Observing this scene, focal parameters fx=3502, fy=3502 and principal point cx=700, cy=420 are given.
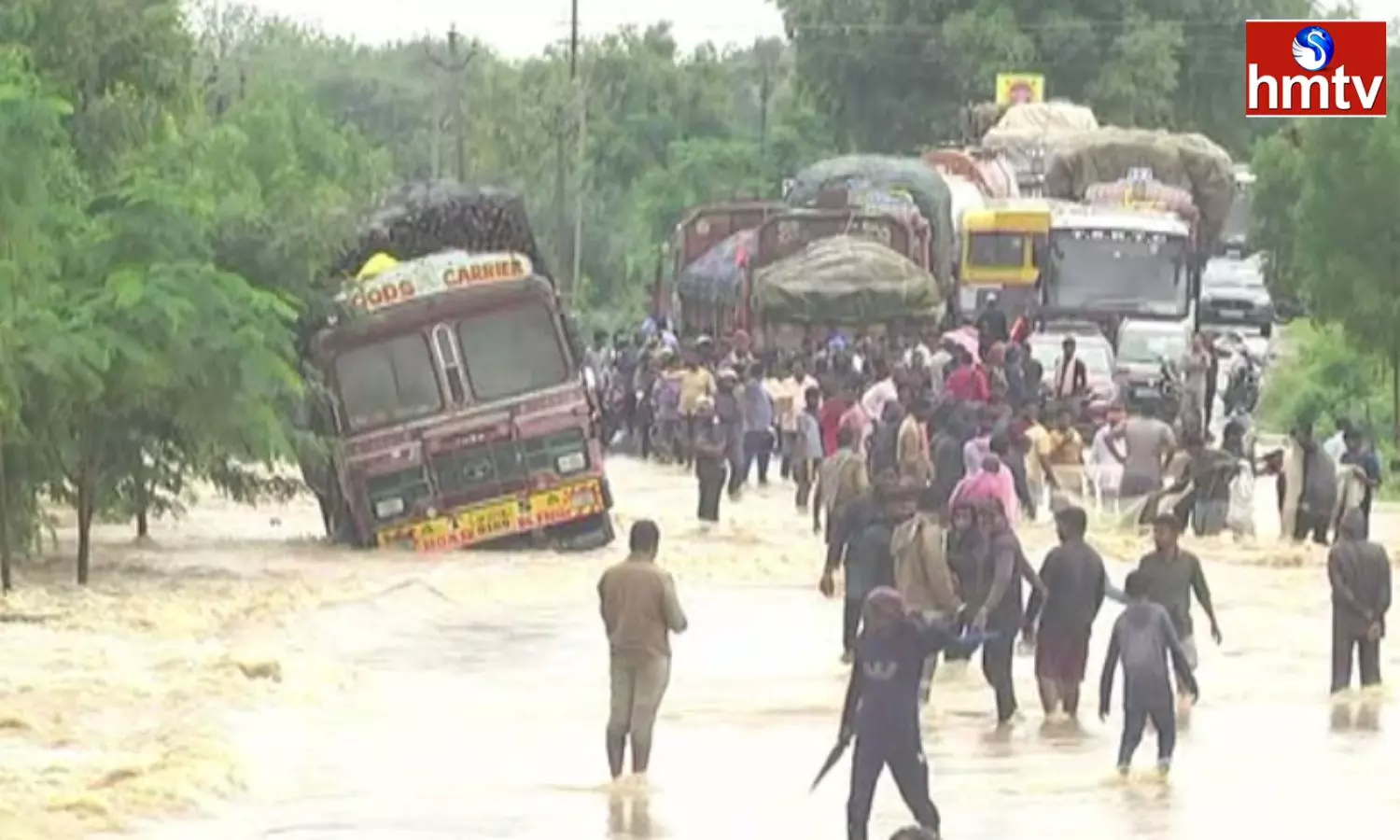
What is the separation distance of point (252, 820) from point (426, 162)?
90137 millimetres

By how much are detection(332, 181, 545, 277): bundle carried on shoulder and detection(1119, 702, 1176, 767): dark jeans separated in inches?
560

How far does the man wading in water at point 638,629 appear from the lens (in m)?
17.6

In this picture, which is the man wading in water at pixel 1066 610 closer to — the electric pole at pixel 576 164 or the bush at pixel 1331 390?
the bush at pixel 1331 390

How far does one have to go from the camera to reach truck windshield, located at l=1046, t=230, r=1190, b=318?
5275 centimetres

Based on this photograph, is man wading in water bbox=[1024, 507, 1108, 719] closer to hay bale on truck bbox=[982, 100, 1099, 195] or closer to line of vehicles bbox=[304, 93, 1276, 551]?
line of vehicles bbox=[304, 93, 1276, 551]

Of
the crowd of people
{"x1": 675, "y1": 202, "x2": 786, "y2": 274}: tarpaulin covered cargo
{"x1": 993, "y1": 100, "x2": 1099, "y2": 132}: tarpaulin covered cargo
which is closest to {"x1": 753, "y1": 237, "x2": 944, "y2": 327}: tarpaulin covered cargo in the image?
the crowd of people

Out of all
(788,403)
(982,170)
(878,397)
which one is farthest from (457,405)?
(982,170)

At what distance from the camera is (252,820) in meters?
17.4

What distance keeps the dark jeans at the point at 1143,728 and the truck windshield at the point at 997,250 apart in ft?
119

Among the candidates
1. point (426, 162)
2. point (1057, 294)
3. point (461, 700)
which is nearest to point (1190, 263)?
point (1057, 294)

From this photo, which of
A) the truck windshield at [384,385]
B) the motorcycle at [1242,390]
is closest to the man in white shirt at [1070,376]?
the motorcycle at [1242,390]

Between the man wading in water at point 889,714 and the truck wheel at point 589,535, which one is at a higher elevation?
the man wading in water at point 889,714

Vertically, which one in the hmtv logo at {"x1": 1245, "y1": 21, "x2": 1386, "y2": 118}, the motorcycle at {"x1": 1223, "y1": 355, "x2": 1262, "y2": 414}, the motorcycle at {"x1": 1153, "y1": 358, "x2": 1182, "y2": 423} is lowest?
the motorcycle at {"x1": 1223, "y1": 355, "x2": 1262, "y2": 414}

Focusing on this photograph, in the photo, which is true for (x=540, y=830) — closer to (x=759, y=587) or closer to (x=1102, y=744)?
(x=1102, y=744)
